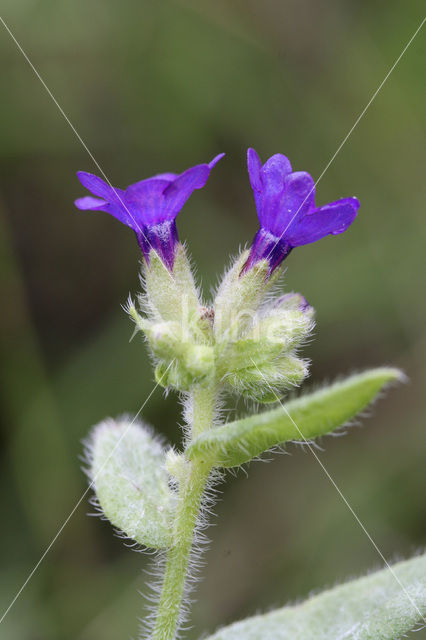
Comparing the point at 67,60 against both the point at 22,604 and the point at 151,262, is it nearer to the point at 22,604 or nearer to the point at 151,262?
the point at 151,262

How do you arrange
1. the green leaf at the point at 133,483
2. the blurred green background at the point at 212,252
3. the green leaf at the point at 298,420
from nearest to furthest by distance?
1. the green leaf at the point at 298,420
2. the green leaf at the point at 133,483
3. the blurred green background at the point at 212,252

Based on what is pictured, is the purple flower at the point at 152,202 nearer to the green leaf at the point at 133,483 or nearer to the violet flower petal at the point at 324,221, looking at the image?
the violet flower petal at the point at 324,221

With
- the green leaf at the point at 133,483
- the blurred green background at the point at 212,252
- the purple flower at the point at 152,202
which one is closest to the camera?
the purple flower at the point at 152,202

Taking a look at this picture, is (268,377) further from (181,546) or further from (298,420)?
(181,546)

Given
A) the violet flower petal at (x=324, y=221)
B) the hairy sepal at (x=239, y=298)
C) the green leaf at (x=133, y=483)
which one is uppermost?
the violet flower petal at (x=324, y=221)

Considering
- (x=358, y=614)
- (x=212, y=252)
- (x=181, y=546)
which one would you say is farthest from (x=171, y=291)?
(x=212, y=252)

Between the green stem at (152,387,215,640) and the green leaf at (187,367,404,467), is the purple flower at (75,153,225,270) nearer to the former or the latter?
the green stem at (152,387,215,640)

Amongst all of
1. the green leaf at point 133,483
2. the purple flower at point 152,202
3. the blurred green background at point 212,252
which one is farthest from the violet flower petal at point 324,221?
the blurred green background at point 212,252
